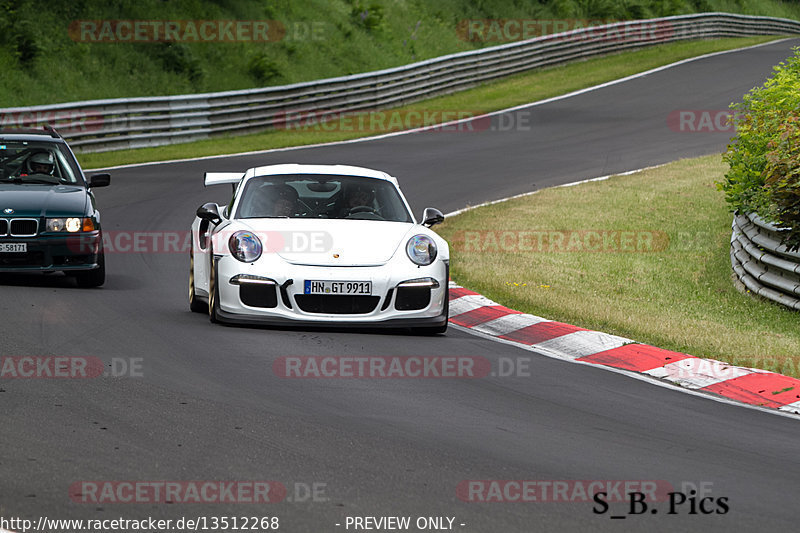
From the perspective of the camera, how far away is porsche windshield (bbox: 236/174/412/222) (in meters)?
10.4

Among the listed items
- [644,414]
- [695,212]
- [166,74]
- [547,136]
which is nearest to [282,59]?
[166,74]

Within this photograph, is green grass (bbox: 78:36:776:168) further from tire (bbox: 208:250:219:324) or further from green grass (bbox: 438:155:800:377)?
tire (bbox: 208:250:219:324)

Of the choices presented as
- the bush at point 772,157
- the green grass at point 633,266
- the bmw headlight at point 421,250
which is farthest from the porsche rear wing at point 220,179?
the bush at point 772,157

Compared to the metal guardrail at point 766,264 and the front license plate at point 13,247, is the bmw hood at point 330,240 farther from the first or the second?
the metal guardrail at point 766,264

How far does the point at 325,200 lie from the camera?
422 inches

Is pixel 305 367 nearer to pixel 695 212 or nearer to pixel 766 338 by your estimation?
pixel 766 338

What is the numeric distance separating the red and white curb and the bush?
2684 millimetres

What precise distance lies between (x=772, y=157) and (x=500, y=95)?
22130 mm

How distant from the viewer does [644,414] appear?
737cm

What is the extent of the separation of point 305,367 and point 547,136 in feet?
63.5

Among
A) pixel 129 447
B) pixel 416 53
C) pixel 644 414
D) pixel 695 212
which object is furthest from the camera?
pixel 416 53

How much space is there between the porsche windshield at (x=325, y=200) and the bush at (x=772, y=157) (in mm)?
3598

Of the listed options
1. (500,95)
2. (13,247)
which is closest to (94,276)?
(13,247)

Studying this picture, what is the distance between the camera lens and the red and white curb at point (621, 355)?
8148 millimetres
